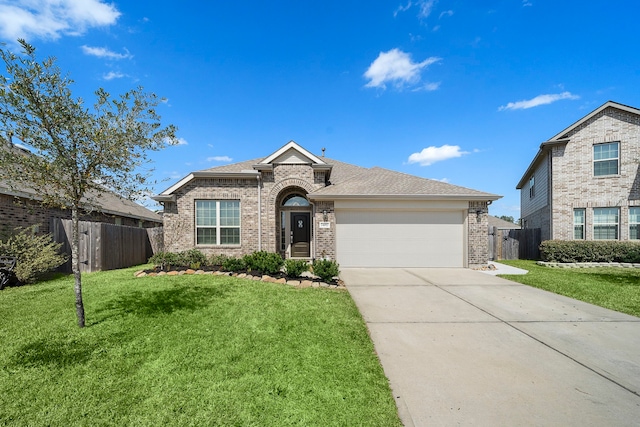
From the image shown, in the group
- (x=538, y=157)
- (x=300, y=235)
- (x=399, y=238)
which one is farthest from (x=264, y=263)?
(x=538, y=157)

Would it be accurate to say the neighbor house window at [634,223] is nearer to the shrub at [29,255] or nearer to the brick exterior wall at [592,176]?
the brick exterior wall at [592,176]

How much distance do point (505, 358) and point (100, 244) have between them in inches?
481

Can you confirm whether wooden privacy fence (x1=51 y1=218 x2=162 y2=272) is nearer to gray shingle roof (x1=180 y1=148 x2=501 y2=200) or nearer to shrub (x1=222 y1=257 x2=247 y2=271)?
gray shingle roof (x1=180 y1=148 x2=501 y2=200)

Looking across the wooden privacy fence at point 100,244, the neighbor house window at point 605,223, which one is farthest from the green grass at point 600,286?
the wooden privacy fence at point 100,244

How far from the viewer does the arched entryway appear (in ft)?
42.1

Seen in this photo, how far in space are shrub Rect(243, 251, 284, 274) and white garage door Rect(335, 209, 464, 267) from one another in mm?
3364

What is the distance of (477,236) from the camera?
11.1 metres

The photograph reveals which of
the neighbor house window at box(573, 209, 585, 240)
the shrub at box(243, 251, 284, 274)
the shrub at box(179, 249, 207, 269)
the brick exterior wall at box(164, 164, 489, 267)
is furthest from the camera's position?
the neighbor house window at box(573, 209, 585, 240)

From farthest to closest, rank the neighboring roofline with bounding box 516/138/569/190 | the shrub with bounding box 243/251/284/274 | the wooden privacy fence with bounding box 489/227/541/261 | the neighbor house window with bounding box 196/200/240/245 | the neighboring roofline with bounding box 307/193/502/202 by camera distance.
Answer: the wooden privacy fence with bounding box 489/227/541/261, the neighboring roofline with bounding box 516/138/569/190, the neighbor house window with bounding box 196/200/240/245, the neighboring roofline with bounding box 307/193/502/202, the shrub with bounding box 243/251/284/274

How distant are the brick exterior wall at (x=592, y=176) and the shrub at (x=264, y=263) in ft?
47.2

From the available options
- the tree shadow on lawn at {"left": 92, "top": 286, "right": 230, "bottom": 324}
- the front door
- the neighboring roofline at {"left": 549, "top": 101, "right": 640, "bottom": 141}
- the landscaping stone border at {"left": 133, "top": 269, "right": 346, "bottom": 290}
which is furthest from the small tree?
the neighboring roofline at {"left": 549, "top": 101, "right": 640, "bottom": 141}

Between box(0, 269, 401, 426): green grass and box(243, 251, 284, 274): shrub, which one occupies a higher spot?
box(243, 251, 284, 274): shrub

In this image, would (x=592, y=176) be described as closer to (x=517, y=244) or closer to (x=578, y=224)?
(x=578, y=224)

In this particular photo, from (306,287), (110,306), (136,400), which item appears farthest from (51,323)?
(306,287)
